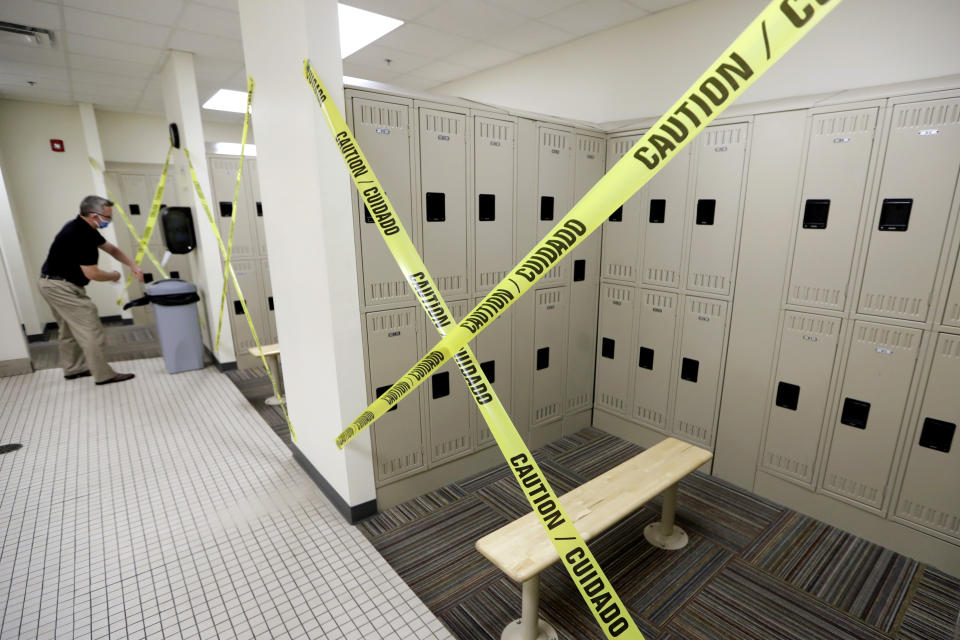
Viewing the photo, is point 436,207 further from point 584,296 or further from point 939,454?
point 939,454

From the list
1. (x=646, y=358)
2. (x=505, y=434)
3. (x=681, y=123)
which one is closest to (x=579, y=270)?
(x=646, y=358)

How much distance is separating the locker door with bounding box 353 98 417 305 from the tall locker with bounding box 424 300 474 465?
0.47 m

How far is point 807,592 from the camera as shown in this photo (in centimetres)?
212

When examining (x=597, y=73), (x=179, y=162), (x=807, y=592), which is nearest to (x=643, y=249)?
(x=597, y=73)

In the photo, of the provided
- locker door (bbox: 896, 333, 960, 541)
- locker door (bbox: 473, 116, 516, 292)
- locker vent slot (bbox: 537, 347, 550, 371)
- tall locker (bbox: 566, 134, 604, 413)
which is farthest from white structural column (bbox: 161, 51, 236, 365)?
locker door (bbox: 896, 333, 960, 541)

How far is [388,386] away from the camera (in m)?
2.56

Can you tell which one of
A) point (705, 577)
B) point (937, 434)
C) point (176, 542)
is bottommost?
point (705, 577)

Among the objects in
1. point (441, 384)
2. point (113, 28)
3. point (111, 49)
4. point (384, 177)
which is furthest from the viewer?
point (111, 49)

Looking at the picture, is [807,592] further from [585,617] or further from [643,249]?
[643,249]

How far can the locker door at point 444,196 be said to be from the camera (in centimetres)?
252

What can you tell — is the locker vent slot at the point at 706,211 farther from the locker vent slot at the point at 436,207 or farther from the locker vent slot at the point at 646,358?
the locker vent slot at the point at 436,207

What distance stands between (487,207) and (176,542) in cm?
252

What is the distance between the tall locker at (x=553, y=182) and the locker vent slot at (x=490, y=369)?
25.3 inches

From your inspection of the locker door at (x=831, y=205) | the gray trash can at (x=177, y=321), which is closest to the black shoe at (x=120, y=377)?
the gray trash can at (x=177, y=321)
